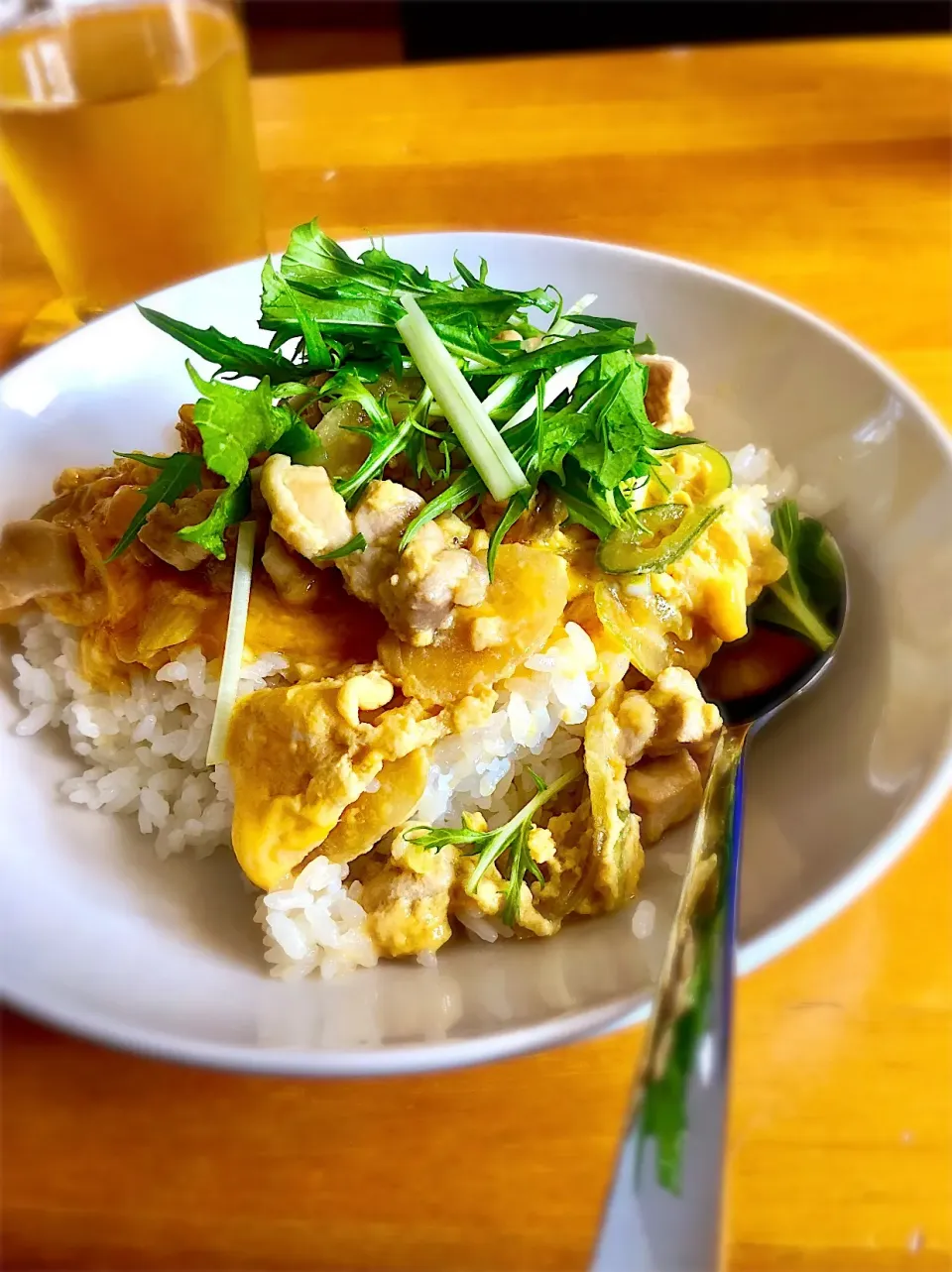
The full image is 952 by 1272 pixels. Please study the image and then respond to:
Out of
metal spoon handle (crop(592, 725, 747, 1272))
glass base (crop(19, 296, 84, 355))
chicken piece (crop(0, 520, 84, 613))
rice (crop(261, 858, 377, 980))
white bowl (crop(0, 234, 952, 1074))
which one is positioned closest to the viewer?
metal spoon handle (crop(592, 725, 747, 1272))

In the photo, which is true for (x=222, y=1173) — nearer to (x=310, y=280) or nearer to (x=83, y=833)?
(x=83, y=833)

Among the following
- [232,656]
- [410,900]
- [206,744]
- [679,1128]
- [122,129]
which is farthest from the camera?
[122,129]

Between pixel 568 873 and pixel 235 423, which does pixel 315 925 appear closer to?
pixel 568 873

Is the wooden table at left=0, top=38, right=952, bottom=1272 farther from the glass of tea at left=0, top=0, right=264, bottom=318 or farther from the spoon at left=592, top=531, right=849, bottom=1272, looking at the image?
the glass of tea at left=0, top=0, right=264, bottom=318

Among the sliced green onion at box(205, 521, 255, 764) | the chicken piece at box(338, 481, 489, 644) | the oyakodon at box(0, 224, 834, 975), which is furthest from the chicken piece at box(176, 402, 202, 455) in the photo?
the chicken piece at box(338, 481, 489, 644)

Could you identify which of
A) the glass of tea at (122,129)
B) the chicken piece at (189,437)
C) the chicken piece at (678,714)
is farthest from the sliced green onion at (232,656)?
the glass of tea at (122,129)

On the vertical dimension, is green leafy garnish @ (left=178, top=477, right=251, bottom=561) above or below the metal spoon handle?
above

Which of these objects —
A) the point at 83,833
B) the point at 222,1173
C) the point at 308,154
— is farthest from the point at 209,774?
the point at 308,154

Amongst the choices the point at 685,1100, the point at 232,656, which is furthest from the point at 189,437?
the point at 685,1100
